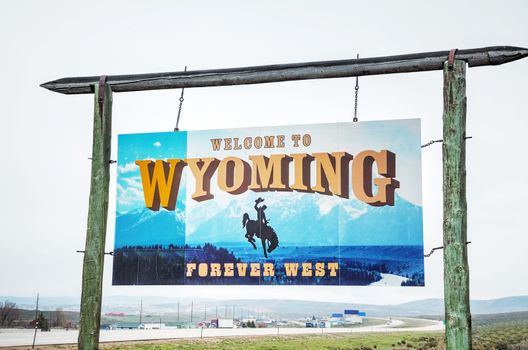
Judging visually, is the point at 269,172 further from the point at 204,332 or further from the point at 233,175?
the point at 204,332

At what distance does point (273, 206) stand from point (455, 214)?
105 inches

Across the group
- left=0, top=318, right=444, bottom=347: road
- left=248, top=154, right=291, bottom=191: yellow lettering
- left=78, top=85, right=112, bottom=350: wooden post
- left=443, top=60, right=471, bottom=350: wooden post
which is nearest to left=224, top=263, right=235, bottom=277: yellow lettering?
left=248, top=154, right=291, bottom=191: yellow lettering

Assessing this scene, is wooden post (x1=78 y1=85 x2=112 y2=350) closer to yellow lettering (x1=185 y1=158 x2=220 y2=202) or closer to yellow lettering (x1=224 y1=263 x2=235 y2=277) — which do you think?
yellow lettering (x1=185 y1=158 x2=220 y2=202)

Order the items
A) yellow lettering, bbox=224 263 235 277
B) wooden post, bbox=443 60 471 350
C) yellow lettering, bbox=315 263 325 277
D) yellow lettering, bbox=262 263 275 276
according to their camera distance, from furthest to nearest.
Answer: yellow lettering, bbox=224 263 235 277, yellow lettering, bbox=262 263 275 276, yellow lettering, bbox=315 263 325 277, wooden post, bbox=443 60 471 350

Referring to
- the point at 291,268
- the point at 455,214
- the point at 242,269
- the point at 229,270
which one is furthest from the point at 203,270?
the point at 455,214

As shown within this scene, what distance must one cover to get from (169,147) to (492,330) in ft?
89.5

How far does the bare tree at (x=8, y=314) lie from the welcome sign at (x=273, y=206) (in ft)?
103

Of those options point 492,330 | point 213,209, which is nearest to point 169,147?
point 213,209

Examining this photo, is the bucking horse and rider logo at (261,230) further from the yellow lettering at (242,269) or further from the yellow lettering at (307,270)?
the yellow lettering at (307,270)

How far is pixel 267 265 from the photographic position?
27.8ft

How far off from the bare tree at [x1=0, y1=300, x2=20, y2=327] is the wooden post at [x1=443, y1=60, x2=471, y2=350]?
34.7m

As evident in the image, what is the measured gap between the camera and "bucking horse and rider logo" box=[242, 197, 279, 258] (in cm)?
853

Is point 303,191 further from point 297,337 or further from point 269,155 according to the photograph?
point 297,337

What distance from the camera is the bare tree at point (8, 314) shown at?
121 feet
